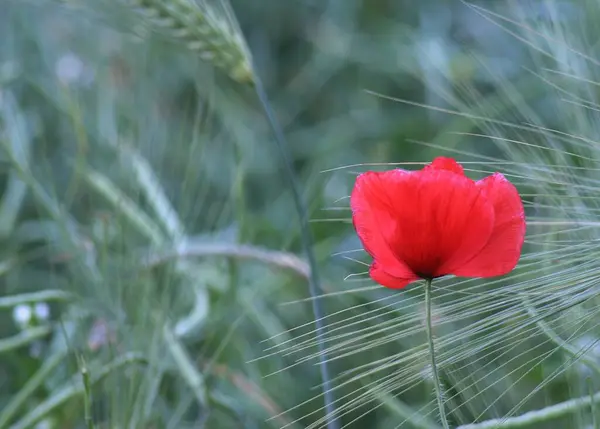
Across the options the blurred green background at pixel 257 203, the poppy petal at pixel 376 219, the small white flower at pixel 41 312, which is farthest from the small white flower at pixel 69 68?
the poppy petal at pixel 376 219

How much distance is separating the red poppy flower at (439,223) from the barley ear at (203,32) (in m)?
0.17

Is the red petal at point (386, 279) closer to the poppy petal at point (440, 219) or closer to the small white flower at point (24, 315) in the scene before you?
the poppy petal at point (440, 219)

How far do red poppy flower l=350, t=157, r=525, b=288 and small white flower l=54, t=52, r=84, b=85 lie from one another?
0.74 meters

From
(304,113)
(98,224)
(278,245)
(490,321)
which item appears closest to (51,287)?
(98,224)

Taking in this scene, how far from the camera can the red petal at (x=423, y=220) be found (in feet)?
0.74

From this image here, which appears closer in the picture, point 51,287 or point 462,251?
point 462,251

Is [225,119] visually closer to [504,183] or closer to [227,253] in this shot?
[227,253]

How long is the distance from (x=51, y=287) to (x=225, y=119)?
233 millimetres

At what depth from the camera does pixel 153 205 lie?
0.66 metres

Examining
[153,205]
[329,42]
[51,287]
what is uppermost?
[329,42]

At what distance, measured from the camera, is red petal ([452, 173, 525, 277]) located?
23 centimetres

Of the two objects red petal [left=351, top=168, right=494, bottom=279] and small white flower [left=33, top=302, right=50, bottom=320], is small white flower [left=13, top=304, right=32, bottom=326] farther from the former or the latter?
red petal [left=351, top=168, right=494, bottom=279]

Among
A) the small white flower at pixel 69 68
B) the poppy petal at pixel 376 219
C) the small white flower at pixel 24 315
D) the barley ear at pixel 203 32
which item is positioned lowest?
the small white flower at pixel 24 315

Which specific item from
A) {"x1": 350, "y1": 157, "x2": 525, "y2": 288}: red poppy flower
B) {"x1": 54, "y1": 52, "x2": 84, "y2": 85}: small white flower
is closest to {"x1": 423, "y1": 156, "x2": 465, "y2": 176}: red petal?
{"x1": 350, "y1": 157, "x2": 525, "y2": 288}: red poppy flower
